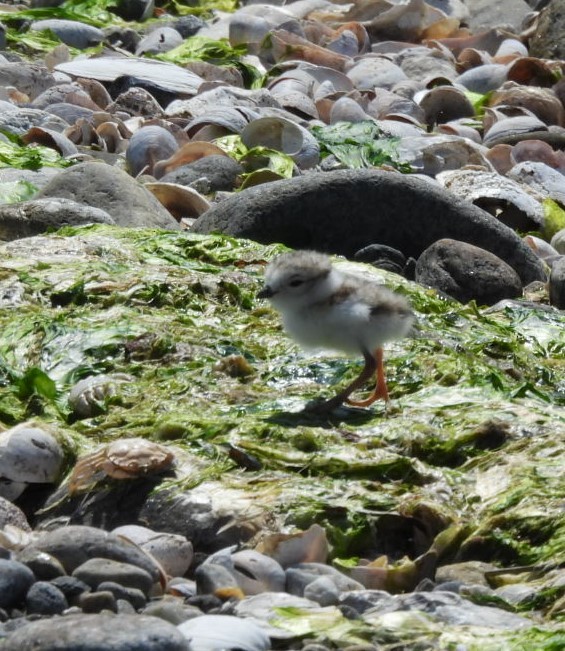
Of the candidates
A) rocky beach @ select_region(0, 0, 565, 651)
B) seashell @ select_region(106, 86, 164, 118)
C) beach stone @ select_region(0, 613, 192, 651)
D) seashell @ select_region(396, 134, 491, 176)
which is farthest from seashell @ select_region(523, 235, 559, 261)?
beach stone @ select_region(0, 613, 192, 651)

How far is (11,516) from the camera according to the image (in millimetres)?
4754

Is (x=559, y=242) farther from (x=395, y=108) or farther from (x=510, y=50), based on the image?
(x=510, y=50)

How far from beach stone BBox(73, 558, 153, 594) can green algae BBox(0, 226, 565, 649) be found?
80 cm

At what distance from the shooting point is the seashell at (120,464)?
499 cm

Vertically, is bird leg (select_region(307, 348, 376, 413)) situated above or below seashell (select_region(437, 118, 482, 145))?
above

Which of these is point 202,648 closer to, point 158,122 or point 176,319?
point 176,319

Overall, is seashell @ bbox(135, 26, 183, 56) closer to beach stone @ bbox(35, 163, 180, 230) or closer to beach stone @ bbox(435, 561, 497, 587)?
beach stone @ bbox(35, 163, 180, 230)

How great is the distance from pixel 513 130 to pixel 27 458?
367 inches

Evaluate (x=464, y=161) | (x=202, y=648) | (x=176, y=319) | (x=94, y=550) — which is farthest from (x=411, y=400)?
Result: (x=464, y=161)

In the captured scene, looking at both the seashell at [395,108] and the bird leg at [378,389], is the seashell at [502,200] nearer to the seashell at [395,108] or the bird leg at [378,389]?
the seashell at [395,108]

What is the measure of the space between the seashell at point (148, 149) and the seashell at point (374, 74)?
15.9ft

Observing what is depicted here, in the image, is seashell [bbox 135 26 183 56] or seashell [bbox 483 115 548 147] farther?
seashell [bbox 135 26 183 56]

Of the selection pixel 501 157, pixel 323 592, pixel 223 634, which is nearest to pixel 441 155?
pixel 501 157

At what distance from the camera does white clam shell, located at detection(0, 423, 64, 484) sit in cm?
503
